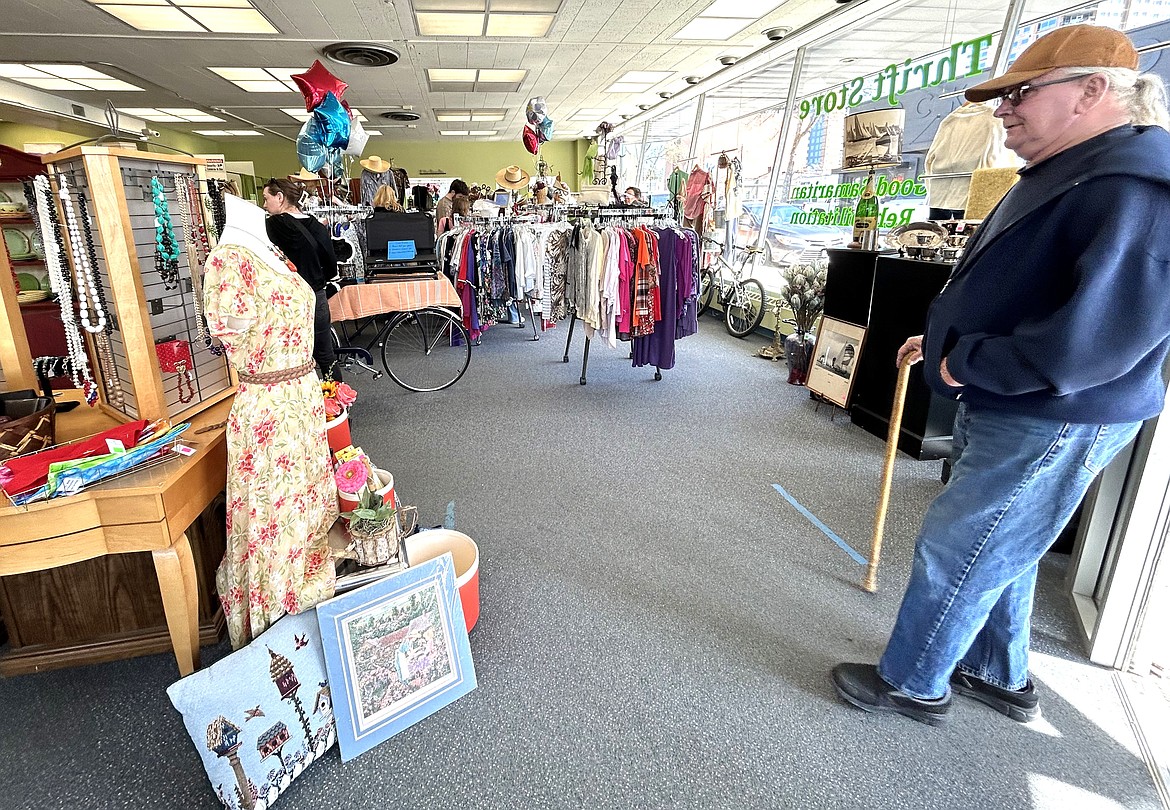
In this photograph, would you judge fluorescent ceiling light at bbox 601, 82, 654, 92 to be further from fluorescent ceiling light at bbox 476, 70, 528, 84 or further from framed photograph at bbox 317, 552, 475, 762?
framed photograph at bbox 317, 552, 475, 762

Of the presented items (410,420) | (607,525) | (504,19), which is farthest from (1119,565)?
(504,19)

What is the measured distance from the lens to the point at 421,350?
18.5ft

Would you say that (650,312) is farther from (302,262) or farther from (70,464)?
(70,464)

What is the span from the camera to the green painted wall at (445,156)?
15117mm

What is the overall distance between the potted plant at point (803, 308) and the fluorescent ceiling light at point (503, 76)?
16.8 ft

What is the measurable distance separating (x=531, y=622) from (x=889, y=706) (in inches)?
44.0

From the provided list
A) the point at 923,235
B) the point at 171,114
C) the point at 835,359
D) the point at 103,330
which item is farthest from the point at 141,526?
the point at 171,114

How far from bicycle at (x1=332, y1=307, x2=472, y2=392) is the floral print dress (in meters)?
3.06

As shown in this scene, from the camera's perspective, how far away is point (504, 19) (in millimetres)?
6078

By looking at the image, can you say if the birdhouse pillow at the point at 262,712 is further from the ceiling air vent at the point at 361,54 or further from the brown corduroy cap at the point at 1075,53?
the ceiling air vent at the point at 361,54

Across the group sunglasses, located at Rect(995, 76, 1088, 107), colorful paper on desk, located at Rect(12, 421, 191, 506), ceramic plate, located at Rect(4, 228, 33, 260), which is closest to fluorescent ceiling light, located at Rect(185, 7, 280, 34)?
ceramic plate, located at Rect(4, 228, 33, 260)

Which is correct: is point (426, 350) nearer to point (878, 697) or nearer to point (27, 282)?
point (27, 282)

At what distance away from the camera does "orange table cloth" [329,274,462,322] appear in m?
4.58

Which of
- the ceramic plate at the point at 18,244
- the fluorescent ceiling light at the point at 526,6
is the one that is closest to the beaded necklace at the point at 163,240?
the ceramic plate at the point at 18,244
